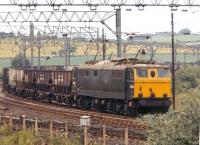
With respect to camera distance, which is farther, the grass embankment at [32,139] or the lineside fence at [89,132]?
the grass embankment at [32,139]

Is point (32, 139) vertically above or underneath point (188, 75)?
underneath

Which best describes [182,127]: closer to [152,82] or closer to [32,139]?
[32,139]

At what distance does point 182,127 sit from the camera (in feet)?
45.6

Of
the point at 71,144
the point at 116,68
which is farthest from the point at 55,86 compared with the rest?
the point at 71,144

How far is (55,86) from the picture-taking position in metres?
44.9

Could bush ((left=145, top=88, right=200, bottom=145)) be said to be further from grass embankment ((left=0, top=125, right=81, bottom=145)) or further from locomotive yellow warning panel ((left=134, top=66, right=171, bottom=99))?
locomotive yellow warning panel ((left=134, top=66, right=171, bottom=99))

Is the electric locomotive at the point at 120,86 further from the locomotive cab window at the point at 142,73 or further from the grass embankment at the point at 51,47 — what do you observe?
the grass embankment at the point at 51,47

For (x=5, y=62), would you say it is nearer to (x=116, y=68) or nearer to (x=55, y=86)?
(x=55, y=86)

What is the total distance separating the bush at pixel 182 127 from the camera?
13.7m

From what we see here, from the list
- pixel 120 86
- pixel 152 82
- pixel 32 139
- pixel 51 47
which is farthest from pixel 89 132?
pixel 51 47

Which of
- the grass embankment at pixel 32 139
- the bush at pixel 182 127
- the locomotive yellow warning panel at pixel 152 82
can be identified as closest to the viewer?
the bush at pixel 182 127

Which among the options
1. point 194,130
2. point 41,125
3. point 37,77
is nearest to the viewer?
point 194,130

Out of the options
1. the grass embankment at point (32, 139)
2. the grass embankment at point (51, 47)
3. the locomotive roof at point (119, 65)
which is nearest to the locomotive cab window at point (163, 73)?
the locomotive roof at point (119, 65)

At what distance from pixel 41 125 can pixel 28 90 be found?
91.7 feet
